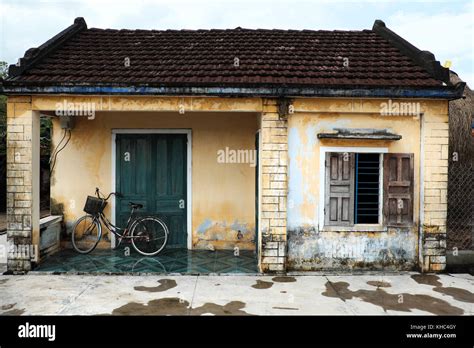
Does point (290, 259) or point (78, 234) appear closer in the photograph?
point (290, 259)

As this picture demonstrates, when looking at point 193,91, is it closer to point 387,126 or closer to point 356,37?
point 387,126

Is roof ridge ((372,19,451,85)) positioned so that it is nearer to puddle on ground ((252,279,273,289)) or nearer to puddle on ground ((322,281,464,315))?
puddle on ground ((322,281,464,315))

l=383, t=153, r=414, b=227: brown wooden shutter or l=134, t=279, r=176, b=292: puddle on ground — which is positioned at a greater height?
l=383, t=153, r=414, b=227: brown wooden shutter

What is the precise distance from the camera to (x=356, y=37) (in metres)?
9.61

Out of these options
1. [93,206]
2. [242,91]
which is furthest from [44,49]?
[242,91]

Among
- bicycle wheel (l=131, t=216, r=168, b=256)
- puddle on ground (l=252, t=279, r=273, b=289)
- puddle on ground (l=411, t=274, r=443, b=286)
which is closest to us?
puddle on ground (l=252, t=279, r=273, b=289)

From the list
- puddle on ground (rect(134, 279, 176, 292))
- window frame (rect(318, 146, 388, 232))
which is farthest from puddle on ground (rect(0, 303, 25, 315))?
window frame (rect(318, 146, 388, 232))

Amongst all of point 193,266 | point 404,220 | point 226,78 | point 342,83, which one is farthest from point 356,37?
point 193,266

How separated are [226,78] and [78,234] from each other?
4.85 m

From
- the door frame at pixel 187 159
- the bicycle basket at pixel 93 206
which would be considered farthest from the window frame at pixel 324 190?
the bicycle basket at pixel 93 206

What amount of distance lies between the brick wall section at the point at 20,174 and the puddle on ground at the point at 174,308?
112 inches

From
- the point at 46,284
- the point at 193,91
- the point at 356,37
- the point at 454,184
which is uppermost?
the point at 356,37

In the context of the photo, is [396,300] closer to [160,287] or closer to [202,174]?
[160,287]

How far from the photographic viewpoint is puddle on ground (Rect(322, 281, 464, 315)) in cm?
564
